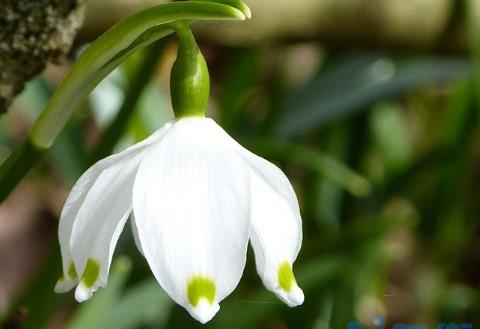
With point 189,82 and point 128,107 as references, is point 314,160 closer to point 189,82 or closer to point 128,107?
point 128,107

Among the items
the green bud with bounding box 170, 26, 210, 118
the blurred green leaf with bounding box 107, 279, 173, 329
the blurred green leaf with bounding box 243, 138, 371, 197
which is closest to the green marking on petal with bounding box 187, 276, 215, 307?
the green bud with bounding box 170, 26, 210, 118

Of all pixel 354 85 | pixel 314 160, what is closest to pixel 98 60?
pixel 314 160

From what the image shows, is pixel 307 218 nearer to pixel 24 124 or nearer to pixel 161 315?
pixel 161 315

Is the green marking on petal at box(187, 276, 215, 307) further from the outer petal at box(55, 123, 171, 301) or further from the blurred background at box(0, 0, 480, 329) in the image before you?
the blurred background at box(0, 0, 480, 329)

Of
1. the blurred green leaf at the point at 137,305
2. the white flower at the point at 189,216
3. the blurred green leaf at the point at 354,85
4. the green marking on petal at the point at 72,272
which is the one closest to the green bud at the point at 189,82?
the white flower at the point at 189,216

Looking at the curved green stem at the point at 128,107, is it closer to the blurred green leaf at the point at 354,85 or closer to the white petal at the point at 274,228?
the white petal at the point at 274,228

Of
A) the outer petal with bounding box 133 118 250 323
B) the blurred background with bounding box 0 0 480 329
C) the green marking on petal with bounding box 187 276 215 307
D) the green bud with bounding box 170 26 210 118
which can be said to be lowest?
the blurred background with bounding box 0 0 480 329
